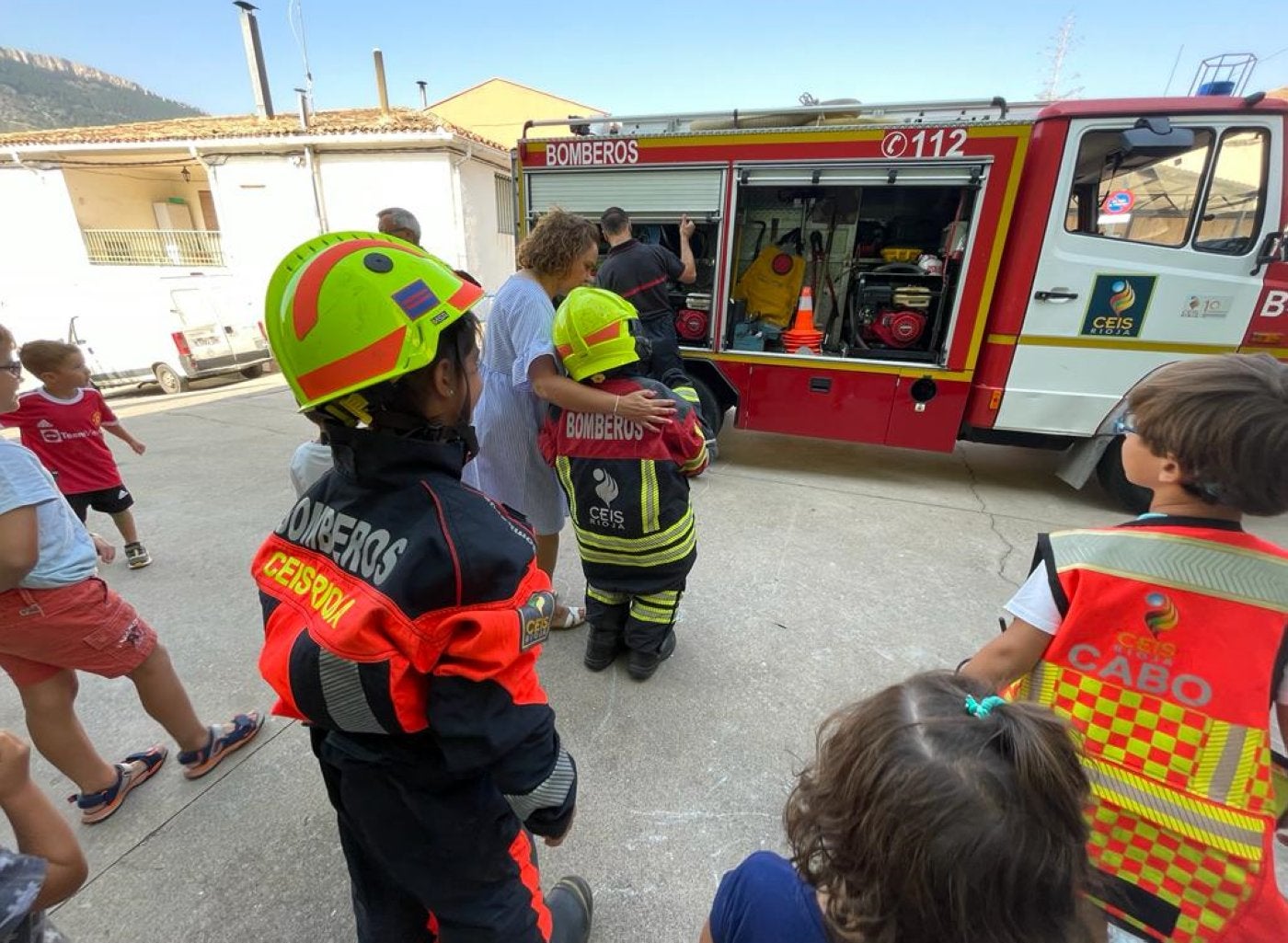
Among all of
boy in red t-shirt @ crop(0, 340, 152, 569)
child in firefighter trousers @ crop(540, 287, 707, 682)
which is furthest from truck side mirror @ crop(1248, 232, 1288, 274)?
boy in red t-shirt @ crop(0, 340, 152, 569)

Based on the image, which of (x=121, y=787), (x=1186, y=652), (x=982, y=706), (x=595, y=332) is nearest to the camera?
(x=982, y=706)

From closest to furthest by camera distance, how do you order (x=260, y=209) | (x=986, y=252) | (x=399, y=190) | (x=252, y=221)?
(x=986, y=252) → (x=399, y=190) → (x=260, y=209) → (x=252, y=221)

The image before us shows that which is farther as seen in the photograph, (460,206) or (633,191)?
(460,206)

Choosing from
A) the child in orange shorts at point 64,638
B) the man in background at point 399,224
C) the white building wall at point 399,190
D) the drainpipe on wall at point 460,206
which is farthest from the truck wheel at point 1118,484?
the white building wall at point 399,190

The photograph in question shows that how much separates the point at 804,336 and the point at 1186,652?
426 cm

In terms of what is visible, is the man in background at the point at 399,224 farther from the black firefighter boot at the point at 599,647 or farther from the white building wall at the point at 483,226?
the white building wall at the point at 483,226

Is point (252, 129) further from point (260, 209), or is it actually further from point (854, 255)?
point (854, 255)

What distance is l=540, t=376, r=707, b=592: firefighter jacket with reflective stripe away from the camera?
2174 mm

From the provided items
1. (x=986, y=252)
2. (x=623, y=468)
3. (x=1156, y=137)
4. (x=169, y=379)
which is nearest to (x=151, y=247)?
(x=169, y=379)

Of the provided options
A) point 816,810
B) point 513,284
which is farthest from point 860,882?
point 513,284

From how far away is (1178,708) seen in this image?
1.07 m

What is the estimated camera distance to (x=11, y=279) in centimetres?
1680

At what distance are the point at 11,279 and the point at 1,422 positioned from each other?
2149cm

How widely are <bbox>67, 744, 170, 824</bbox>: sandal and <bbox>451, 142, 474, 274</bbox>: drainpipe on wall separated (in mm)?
13135
